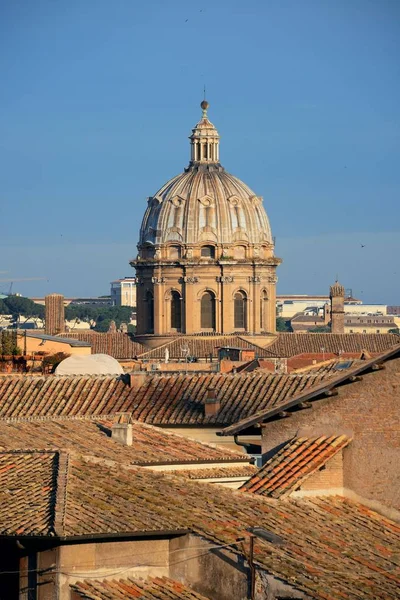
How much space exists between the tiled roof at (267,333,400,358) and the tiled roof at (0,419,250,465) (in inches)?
2729

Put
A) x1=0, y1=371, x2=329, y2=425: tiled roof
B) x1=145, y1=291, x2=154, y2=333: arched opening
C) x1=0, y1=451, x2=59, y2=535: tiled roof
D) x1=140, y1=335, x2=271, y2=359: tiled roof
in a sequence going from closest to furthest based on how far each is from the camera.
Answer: x1=0, y1=451, x2=59, y2=535: tiled roof
x1=0, y1=371, x2=329, y2=425: tiled roof
x1=140, y1=335, x2=271, y2=359: tiled roof
x1=145, y1=291, x2=154, y2=333: arched opening

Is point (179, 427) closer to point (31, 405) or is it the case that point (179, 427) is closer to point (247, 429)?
point (31, 405)

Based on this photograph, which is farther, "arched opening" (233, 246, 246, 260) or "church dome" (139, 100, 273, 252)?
"arched opening" (233, 246, 246, 260)

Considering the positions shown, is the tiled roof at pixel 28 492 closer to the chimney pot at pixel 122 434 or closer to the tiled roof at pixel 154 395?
the chimney pot at pixel 122 434

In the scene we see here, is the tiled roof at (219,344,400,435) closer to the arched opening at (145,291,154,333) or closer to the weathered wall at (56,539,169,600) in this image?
the weathered wall at (56,539,169,600)

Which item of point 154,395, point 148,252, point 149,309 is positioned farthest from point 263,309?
point 154,395

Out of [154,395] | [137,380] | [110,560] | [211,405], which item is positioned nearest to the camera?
[110,560]

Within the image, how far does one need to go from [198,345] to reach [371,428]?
86354 mm

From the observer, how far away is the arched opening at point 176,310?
116 metres

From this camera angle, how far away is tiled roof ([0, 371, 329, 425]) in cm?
4053

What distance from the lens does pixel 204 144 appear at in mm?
120375

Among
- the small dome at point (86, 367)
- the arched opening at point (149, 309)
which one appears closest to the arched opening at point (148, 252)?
the arched opening at point (149, 309)

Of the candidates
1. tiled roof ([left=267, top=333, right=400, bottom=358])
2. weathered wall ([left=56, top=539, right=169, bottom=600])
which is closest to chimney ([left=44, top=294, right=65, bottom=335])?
tiled roof ([left=267, top=333, right=400, bottom=358])

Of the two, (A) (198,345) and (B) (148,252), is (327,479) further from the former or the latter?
(B) (148,252)
